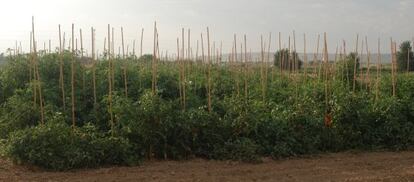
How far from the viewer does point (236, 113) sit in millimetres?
8414

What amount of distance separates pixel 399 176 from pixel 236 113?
2616 mm

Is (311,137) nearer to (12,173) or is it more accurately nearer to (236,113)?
(236,113)

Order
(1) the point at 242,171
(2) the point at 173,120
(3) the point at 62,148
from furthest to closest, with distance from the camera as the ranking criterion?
(2) the point at 173,120 → (1) the point at 242,171 → (3) the point at 62,148

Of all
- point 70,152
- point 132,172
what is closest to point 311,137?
point 132,172

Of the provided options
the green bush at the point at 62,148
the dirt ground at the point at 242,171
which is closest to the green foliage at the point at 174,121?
the green bush at the point at 62,148

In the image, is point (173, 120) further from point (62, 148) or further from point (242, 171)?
point (62, 148)

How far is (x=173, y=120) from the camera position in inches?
307

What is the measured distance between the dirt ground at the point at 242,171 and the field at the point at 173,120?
0.05 m

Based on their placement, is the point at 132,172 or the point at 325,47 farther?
the point at 325,47

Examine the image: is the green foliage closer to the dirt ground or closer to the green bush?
the green bush

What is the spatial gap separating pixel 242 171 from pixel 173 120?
4.30 feet

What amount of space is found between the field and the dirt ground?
0.05 metres

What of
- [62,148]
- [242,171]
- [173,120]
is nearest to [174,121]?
[173,120]

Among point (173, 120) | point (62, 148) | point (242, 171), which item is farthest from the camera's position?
point (173, 120)
